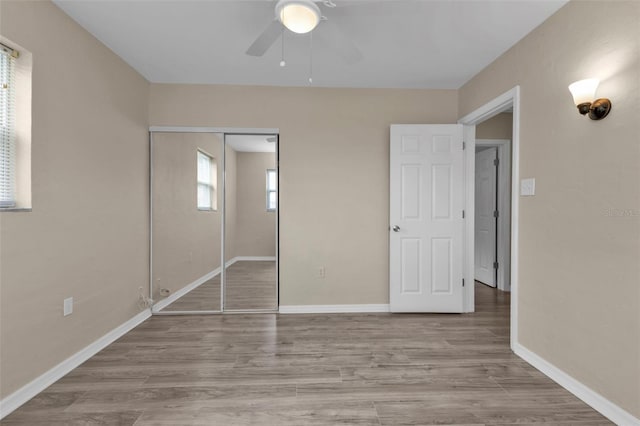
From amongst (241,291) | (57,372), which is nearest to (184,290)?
(241,291)

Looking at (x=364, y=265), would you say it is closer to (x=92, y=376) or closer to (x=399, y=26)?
(x=399, y=26)

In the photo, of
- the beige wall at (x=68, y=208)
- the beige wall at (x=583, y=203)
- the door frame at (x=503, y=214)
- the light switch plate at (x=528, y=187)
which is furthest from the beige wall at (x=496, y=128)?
the beige wall at (x=68, y=208)

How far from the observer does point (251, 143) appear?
3.51 meters

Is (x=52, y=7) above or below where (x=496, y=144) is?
above

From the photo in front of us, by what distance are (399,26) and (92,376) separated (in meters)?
3.31

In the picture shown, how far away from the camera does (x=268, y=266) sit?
3.52 meters

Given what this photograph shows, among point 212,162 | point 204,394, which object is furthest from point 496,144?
point 204,394

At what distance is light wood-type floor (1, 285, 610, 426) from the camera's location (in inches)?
69.0

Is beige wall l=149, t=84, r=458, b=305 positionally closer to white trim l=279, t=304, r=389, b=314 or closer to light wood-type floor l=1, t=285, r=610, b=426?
white trim l=279, t=304, r=389, b=314

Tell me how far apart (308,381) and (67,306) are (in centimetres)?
177

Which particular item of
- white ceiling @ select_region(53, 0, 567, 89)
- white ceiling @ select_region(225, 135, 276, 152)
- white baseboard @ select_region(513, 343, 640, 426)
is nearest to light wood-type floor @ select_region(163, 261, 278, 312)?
white ceiling @ select_region(225, 135, 276, 152)

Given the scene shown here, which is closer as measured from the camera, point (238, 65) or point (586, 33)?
point (586, 33)

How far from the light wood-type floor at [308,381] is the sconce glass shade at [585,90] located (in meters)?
1.81

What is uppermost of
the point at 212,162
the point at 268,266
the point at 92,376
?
the point at 212,162
